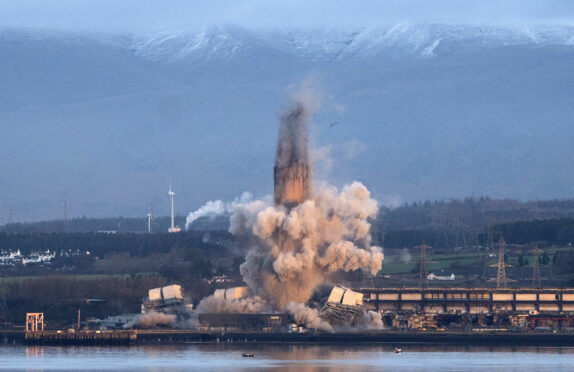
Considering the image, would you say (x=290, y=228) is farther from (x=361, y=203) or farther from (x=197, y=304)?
(x=197, y=304)

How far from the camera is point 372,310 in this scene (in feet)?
570

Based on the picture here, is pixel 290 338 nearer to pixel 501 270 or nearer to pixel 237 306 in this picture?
pixel 237 306

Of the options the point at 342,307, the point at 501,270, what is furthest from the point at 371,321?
the point at 501,270

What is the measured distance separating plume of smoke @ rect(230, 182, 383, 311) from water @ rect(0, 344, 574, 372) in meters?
8.59

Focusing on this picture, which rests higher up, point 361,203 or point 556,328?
point 361,203

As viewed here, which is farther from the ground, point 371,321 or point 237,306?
point 237,306

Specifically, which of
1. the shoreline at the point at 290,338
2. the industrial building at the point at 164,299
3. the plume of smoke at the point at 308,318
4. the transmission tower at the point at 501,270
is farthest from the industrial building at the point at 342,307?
the transmission tower at the point at 501,270

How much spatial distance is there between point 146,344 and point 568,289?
147 feet

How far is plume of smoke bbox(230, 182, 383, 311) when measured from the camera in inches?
6570

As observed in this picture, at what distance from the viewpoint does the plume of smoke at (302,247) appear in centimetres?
16688

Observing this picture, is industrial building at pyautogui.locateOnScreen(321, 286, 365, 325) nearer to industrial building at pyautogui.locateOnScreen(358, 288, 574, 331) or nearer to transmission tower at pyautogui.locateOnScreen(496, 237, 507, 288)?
industrial building at pyautogui.locateOnScreen(358, 288, 574, 331)

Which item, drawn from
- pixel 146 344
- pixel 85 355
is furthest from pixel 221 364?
pixel 146 344

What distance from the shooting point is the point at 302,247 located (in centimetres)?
16700

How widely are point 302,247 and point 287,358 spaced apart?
2821 cm
